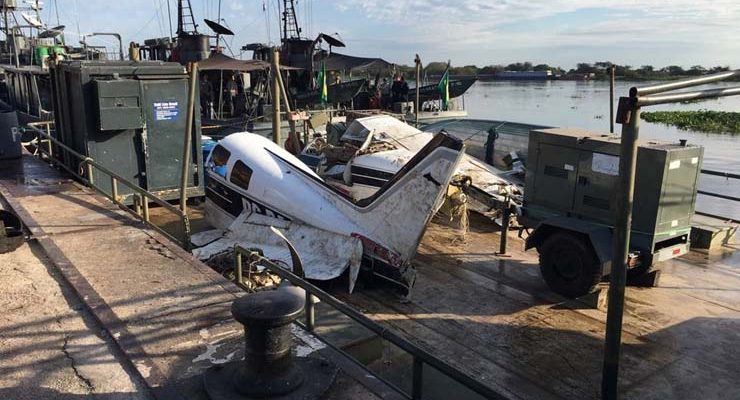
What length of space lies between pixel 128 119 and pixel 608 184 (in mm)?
8236

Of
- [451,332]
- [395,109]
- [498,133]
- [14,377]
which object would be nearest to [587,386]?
[451,332]

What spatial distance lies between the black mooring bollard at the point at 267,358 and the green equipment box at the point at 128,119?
797cm

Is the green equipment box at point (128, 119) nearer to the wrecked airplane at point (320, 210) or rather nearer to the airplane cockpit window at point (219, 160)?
the airplane cockpit window at point (219, 160)

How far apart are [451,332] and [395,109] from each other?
21508 mm

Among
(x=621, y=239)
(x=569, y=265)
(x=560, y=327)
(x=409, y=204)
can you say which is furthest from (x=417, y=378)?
(x=569, y=265)

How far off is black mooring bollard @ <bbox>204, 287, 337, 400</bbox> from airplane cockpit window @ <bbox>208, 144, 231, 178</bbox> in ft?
22.3

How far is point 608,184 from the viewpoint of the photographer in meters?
8.42

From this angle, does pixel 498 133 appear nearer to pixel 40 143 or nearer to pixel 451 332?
pixel 451 332

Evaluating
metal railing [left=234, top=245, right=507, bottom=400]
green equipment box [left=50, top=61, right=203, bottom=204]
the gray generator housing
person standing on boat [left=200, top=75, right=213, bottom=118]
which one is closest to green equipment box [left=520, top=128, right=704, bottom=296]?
the gray generator housing

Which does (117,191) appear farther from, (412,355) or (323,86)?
(323,86)

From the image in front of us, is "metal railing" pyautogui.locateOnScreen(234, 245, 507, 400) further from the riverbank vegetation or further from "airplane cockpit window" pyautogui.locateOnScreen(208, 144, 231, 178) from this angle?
the riverbank vegetation

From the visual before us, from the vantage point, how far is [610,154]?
8.38 metres

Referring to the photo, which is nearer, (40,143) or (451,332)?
(451,332)

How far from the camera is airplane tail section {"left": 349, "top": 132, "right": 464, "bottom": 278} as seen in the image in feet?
26.5
